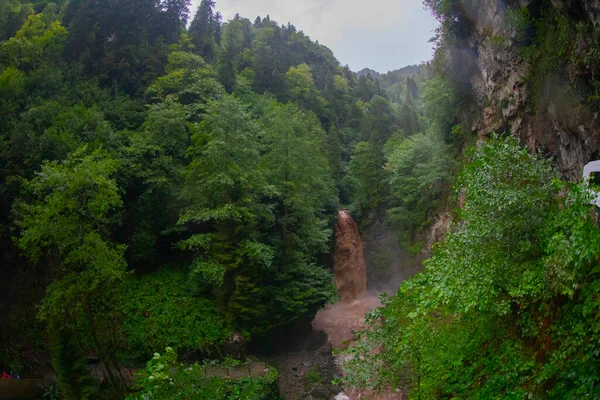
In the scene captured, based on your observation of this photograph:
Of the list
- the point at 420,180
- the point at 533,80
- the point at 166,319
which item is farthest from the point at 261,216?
the point at 533,80

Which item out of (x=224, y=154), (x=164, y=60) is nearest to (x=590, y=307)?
(x=224, y=154)

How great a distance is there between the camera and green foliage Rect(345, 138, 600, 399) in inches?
233

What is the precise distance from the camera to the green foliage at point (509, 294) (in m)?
5.91

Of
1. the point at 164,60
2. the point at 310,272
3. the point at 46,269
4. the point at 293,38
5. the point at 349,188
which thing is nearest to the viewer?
the point at 46,269

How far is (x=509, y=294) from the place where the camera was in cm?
689

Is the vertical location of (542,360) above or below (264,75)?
below

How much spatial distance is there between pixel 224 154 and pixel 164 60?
55.0 ft

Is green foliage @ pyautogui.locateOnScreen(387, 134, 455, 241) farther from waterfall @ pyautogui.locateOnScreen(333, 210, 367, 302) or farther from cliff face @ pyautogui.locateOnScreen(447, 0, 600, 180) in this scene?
waterfall @ pyautogui.locateOnScreen(333, 210, 367, 302)

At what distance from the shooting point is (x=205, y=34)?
133 ft

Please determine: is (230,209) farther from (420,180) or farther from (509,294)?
(509,294)

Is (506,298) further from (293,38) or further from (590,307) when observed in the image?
(293,38)

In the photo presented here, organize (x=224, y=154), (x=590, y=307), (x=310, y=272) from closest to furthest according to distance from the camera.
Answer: (x=590, y=307) < (x=224, y=154) < (x=310, y=272)

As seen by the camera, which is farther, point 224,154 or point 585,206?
point 224,154

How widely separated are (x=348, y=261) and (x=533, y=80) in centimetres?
2190
